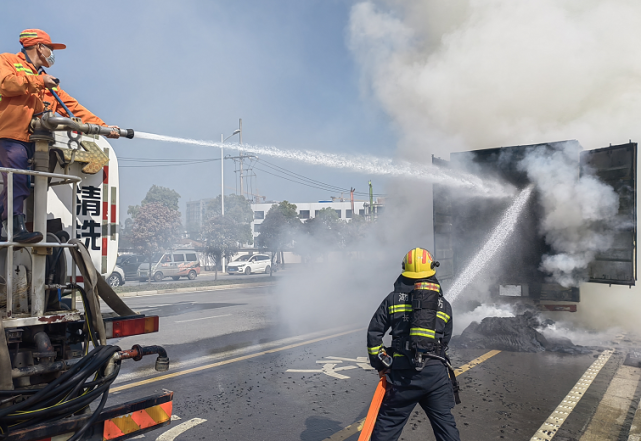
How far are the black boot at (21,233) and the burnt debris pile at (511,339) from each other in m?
6.56

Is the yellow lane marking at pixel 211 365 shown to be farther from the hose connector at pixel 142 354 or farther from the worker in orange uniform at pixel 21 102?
the worker in orange uniform at pixel 21 102

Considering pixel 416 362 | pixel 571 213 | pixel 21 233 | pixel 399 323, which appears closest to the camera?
pixel 21 233

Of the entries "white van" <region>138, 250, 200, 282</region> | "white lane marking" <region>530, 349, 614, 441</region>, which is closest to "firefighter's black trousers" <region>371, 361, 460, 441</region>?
"white lane marking" <region>530, 349, 614, 441</region>

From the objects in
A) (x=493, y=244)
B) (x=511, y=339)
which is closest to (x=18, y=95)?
(x=511, y=339)

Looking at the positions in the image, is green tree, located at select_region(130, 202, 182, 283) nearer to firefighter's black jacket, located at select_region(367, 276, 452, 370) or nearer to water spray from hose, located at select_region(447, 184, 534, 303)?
water spray from hose, located at select_region(447, 184, 534, 303)

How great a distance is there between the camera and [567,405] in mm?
4789

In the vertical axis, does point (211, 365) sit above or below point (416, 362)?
below

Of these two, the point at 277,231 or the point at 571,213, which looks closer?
the point at 571,213

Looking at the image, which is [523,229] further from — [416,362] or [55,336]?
[55,336]

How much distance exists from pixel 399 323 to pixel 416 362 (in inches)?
12.1

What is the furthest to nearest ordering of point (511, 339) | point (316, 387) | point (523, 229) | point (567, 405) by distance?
point (523, 229)
point (511, 339)
point (316, 387)
point (567, 405)

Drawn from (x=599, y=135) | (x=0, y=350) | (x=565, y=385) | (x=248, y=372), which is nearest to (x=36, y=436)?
(x=0, y=350)

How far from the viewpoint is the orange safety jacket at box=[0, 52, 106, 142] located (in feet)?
8.48

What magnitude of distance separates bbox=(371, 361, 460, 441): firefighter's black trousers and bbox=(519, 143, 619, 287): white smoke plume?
6681mm
